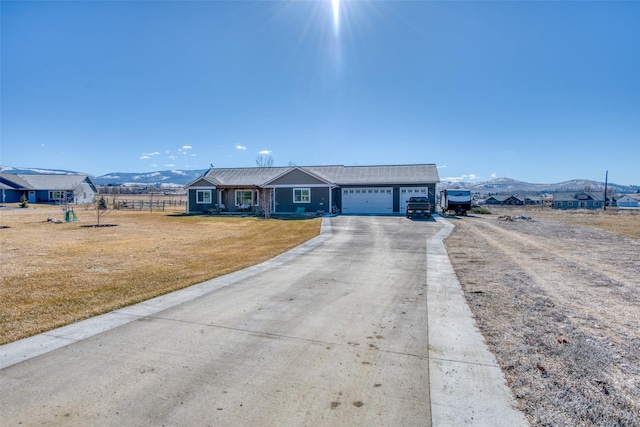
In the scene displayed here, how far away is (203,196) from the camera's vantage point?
119ft

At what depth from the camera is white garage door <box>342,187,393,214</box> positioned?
107 feet

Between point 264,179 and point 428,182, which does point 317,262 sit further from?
point 264,179

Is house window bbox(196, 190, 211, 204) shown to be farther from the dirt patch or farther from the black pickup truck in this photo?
the dirt patch

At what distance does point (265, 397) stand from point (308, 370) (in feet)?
2.22

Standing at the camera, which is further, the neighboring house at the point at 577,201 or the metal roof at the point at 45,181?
the neighboring house at the point at 577,201

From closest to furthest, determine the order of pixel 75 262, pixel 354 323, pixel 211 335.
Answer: pixel 211 335 < pixel 354 323 < pixel 75 262

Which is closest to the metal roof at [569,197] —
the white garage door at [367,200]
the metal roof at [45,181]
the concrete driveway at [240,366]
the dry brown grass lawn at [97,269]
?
the white garage door at [367,200]

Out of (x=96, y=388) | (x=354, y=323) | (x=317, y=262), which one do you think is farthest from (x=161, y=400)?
(x=317, y=262)

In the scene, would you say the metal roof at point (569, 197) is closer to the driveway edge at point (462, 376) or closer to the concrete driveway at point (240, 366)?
the concrete driveway at point (240, 366)

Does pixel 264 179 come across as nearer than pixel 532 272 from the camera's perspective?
No

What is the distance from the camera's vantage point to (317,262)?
10.7 meters

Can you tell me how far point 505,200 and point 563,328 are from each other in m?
111

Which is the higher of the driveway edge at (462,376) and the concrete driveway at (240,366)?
the concrete driveway at (240,366)

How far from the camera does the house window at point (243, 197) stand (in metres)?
35.2
